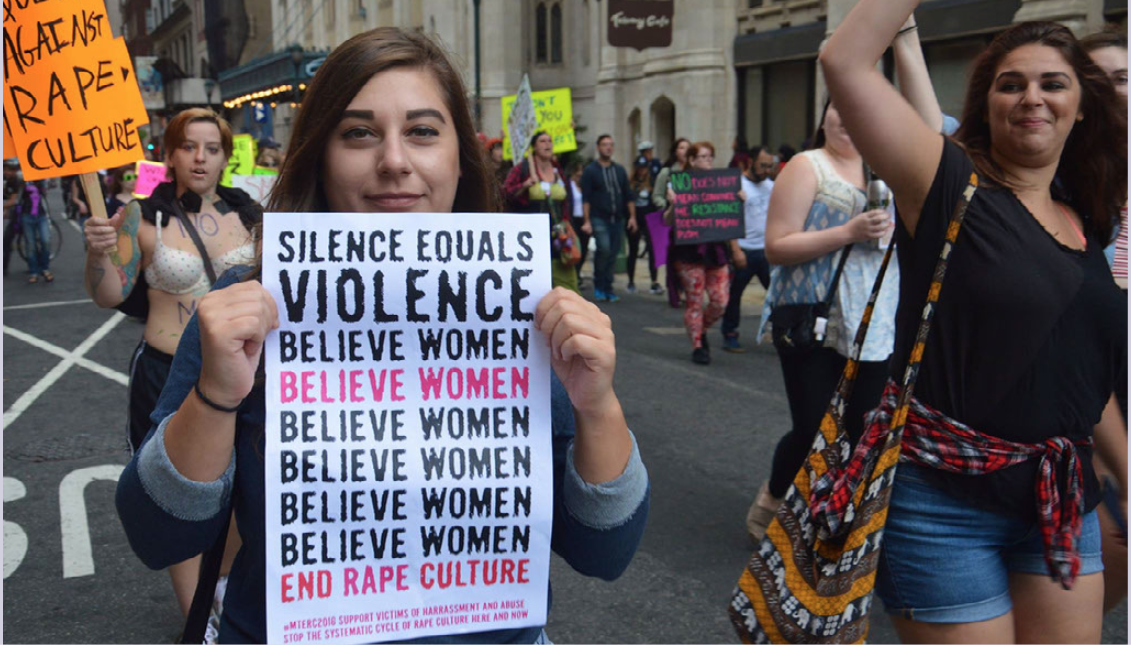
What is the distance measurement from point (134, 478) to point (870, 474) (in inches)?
55.0

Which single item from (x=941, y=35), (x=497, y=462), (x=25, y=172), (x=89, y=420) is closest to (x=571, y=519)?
(x=497, y=462)

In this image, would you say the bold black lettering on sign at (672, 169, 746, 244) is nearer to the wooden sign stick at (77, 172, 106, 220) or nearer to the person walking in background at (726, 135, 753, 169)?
the person walking in background at (726, 135, 753, 169)

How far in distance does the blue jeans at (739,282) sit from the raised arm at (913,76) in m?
6.66

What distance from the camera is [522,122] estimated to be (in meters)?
12.9

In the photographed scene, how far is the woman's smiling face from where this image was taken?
1.64 m

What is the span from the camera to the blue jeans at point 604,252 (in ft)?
42.9

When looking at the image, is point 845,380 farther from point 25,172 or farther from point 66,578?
point 66,578

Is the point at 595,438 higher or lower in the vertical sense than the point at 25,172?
lower

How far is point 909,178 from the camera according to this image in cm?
227

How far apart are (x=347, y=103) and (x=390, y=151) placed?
106mm

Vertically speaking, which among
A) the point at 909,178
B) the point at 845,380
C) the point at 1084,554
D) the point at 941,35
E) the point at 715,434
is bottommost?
the point at 715,434

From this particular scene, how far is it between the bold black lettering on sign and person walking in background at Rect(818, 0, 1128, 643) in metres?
6.77

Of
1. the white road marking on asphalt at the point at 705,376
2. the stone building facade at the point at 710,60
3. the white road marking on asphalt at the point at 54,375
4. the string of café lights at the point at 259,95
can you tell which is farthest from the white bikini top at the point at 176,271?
the string of café lights at the point at 259,95

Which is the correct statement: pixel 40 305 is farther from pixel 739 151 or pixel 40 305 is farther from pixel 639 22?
pixel 739 151
